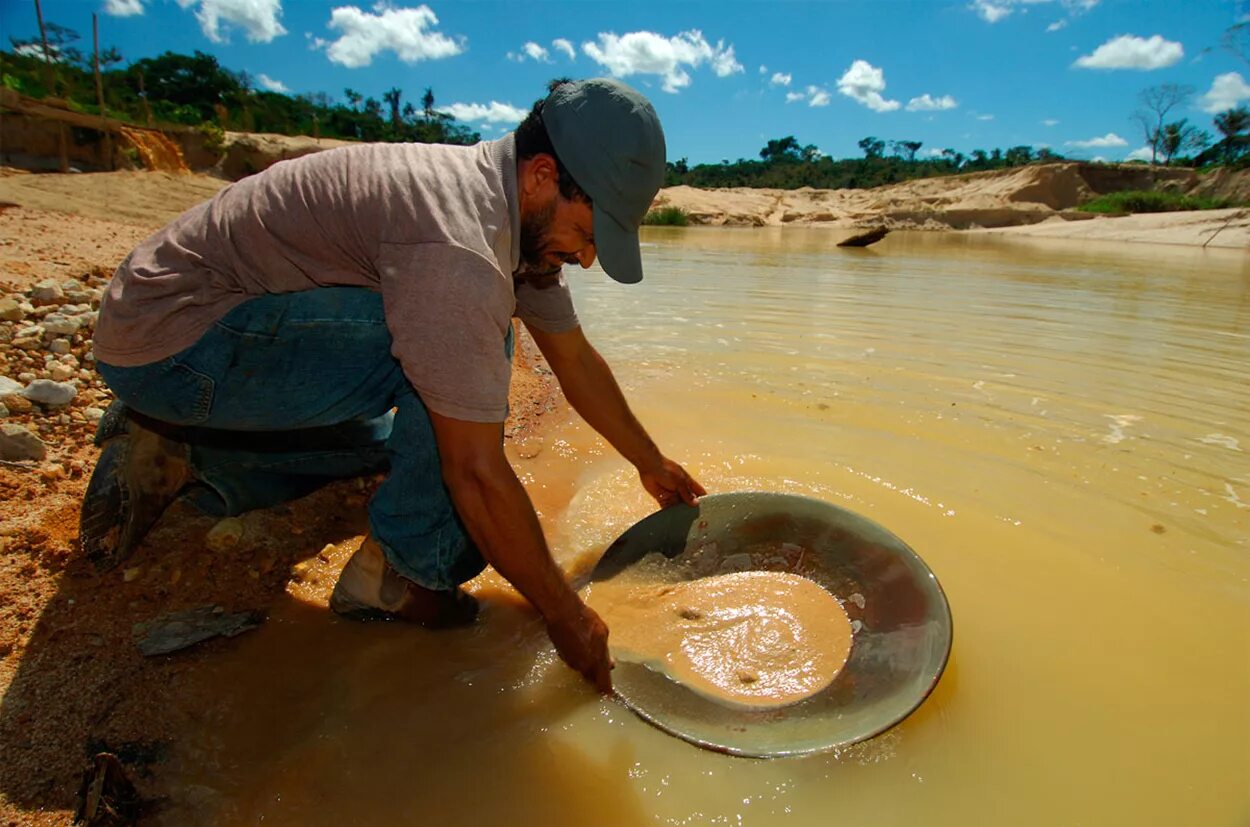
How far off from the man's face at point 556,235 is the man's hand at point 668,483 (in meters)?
0.68

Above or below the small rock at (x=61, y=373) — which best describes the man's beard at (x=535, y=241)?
above

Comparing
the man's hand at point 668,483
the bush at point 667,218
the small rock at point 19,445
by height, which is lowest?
the man's hand at point 668,483

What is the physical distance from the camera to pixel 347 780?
1158 mm

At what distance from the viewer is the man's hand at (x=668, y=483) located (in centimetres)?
186

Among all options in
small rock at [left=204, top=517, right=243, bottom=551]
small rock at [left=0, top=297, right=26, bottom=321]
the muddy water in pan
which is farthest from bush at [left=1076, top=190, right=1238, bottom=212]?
small rock at [left=0, top=297, right=26, bottom=321]

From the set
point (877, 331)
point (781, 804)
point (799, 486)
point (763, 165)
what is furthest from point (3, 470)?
point (763, 165)

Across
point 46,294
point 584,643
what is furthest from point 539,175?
point 46,294

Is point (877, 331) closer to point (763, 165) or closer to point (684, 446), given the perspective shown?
point (684, 446)

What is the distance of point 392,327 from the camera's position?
3.66 ft

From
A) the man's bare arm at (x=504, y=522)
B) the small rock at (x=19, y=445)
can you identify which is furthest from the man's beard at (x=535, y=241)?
the small rock at (x=19, y=445)

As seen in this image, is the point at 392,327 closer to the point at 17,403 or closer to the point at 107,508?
the point at 107,508

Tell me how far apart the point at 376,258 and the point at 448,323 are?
265mm

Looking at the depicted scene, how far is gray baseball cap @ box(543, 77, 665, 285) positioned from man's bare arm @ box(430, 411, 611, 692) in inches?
15.4

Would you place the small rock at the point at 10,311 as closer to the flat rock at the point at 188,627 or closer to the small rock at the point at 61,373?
the small rock at the point at 61,373
